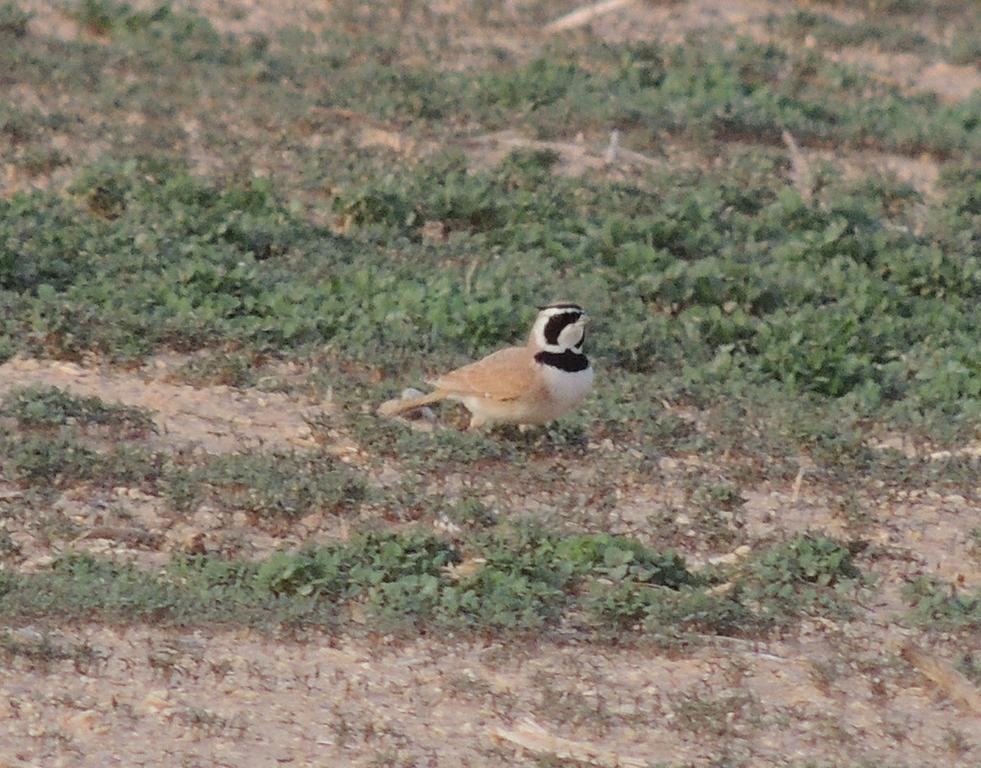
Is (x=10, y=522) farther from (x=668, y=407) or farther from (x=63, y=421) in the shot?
(x=668, y=407)

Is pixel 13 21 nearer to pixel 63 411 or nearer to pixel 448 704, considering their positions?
pixel 63 411

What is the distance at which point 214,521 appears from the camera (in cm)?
797

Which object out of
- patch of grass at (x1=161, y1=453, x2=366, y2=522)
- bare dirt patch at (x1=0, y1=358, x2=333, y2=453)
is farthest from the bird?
patch of grass at (x1=161, y1=453, x2=366, y2=522)

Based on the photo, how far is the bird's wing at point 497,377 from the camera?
9.00m

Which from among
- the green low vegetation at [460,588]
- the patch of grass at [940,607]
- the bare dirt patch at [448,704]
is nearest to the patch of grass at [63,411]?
the green low vegetation at [460,588]

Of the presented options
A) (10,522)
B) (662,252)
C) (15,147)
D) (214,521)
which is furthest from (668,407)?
(15,147)

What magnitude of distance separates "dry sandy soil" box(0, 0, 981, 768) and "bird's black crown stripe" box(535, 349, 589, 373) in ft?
5.02

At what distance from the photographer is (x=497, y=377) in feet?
29.9

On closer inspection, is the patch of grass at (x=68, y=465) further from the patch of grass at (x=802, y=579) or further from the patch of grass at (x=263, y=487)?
the patch of grass at (x=802, y=579)

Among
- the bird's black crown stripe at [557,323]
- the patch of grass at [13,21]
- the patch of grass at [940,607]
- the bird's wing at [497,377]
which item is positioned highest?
the patch of grass at [13,21]

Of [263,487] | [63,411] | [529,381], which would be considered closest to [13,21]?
[63,411]

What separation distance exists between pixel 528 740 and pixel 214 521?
79.8 inches

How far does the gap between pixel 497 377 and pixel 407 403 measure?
48 centimetres

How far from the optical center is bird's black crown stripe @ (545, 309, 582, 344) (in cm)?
931
